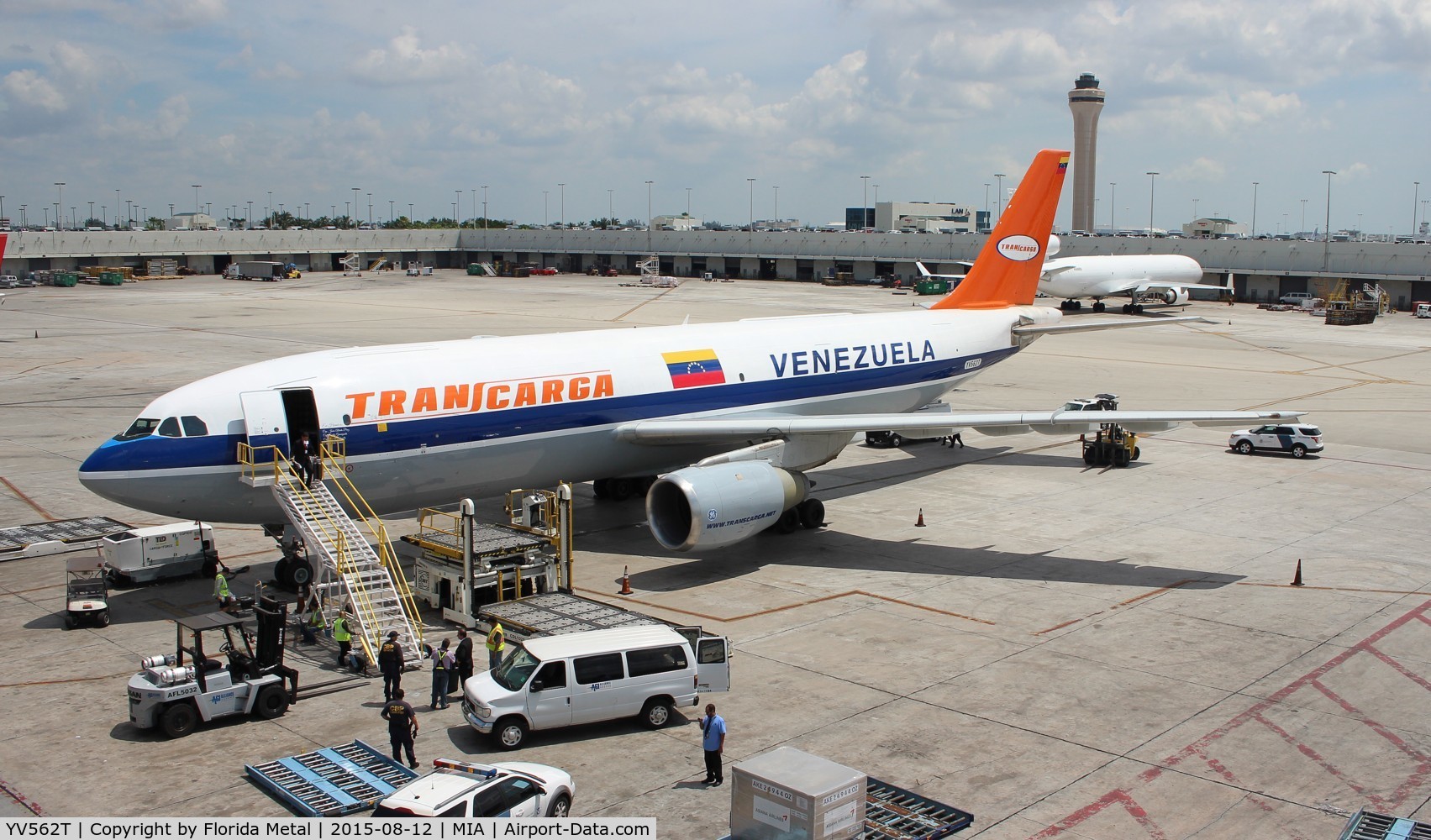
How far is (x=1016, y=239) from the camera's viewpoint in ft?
139

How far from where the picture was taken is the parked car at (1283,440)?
139ft

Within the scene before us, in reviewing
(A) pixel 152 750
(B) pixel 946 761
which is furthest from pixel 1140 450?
(A) pixel 152 750

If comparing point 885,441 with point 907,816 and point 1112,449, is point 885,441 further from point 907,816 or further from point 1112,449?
point 907,816

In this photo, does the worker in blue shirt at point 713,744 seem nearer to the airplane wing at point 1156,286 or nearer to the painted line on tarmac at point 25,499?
the painted line on tarmac at point 25,499

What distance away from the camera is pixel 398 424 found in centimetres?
2692

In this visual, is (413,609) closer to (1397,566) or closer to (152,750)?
(152,750)

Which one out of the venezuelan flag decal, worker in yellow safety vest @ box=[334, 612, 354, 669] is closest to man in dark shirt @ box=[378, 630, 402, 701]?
worker in yellow safety vest @ box=[334, 612, 354, 669]

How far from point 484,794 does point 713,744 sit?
3665mm

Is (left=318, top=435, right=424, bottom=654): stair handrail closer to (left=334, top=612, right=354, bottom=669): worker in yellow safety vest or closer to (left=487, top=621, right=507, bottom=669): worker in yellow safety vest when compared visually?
(left=334, top=612, right=354, bottom=669): worker in yellow safety vest

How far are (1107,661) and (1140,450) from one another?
23.3 metres

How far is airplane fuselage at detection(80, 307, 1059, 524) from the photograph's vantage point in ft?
83.3

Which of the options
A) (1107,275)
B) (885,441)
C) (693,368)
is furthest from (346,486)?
(1107,275)

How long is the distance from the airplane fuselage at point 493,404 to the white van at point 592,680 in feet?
29.3

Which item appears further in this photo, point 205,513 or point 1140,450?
point 1140,450
